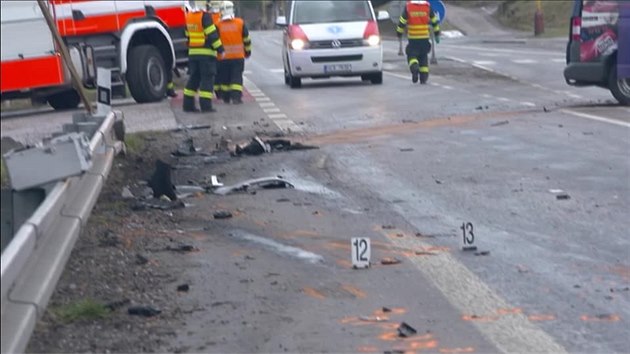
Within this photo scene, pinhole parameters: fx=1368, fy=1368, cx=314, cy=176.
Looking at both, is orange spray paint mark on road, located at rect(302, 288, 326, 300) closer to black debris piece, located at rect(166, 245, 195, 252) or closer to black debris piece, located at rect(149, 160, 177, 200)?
black debris piece, located at rect(166, 245, 195, 252)

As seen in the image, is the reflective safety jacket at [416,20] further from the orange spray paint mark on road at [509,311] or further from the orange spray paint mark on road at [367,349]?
the orange spray paint mark on road at [367,349]

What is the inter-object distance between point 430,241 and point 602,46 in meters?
10.8

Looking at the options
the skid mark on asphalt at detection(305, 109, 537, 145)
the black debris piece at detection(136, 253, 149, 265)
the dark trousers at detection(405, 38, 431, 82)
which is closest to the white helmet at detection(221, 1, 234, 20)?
the dark trousers at detection(405, 38, 431, 82)

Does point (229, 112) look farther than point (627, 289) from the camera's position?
Yes

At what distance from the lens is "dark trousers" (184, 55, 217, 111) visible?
21.5 m

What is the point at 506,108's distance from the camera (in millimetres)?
19906

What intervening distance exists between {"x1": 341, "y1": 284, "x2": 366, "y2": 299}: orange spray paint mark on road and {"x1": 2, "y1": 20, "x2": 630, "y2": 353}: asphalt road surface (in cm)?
1

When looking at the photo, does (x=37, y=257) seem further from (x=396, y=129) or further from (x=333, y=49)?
(x=333, y=49)

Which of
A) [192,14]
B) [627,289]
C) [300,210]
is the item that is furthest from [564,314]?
[192,14]

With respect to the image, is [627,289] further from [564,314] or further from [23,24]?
[23,24]

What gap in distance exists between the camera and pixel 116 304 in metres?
7.43

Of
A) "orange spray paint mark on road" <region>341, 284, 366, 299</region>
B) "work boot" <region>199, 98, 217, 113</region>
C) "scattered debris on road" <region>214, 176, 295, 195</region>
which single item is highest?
"orange spray paint mark on road" <region>341, 284, 366, 299</region>

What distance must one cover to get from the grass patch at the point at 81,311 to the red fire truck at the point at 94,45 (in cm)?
1497

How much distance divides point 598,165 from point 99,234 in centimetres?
563
